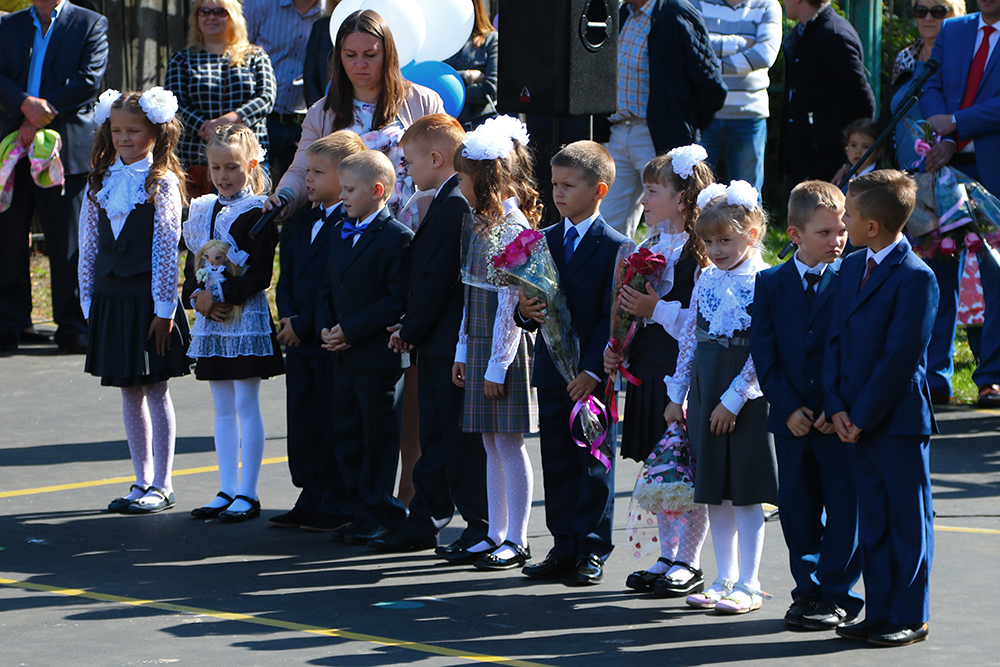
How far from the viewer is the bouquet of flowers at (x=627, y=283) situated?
526 centimetres

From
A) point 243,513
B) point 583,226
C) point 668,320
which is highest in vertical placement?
point 583,226

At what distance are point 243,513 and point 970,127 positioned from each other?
4.98 meters

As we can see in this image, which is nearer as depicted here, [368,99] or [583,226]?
[583,226]

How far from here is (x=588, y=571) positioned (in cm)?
540

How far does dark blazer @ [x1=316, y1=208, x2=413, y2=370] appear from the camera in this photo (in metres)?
5.93

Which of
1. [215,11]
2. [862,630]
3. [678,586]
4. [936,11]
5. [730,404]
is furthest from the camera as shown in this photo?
[215,11]

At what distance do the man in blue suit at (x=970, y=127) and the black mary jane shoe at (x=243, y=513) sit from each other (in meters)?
4.39

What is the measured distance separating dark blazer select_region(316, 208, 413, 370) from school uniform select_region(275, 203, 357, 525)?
9.3 inches

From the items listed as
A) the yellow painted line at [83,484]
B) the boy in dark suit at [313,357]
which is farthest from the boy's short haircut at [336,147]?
the yellow painted line at [83,484]

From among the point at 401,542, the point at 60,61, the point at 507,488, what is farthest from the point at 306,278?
the point at 60,61

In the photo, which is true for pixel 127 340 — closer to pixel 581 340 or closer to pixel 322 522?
pixel 322 522

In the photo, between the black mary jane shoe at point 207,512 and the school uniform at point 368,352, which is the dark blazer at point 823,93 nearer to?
the school uniform at point 368,352

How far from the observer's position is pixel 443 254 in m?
5.80

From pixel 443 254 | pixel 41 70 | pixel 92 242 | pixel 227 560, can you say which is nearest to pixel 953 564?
pixel 443 254
